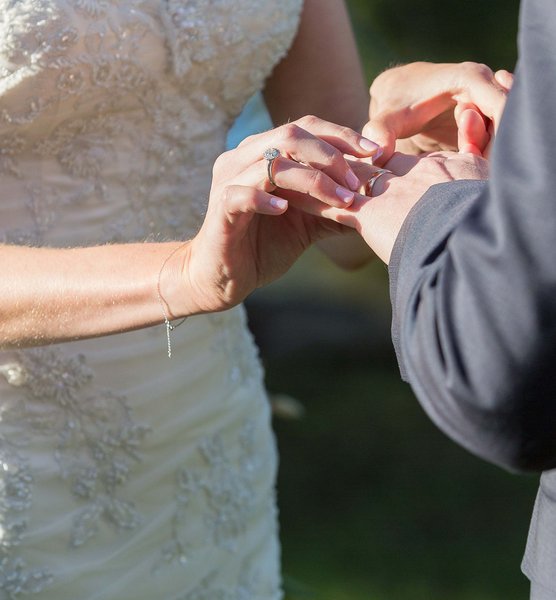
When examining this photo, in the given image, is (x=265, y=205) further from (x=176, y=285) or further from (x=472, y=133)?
(x=472, y=133)

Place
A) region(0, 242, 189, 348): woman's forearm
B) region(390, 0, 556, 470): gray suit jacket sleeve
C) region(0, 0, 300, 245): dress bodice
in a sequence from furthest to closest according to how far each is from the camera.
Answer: region(0, 0, 300, 245): dress bodice
region(0, 242, 189, 348): woman's forearm
region(390, 0, 556, 470): gray suit jacket sleeve

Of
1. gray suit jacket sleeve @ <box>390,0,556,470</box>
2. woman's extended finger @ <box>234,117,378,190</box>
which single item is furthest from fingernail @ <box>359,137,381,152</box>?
gray suit jacket sleeve @ <box>390,0,556,470</box>

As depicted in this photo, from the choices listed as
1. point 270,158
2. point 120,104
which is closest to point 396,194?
point 270,158

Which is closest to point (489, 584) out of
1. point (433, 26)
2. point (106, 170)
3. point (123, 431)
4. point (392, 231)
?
point (433, 26)

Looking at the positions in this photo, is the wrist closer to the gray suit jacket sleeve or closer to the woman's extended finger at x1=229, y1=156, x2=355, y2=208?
the woman's extended finger at x1=229, y1=156, x2=355, y2=208

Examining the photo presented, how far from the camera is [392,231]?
1.27 metres

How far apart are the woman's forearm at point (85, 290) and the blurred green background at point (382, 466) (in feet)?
6.96

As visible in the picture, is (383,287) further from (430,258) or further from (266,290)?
(430,258)

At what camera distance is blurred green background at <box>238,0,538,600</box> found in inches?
170

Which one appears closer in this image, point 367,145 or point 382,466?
point 367,145

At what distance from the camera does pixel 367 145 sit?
55.5 inches

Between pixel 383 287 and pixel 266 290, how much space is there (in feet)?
4.11

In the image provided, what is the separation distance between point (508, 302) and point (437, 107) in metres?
0.83

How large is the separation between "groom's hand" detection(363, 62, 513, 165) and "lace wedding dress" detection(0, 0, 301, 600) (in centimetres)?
41
